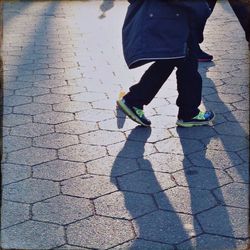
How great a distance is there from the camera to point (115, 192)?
2.83 m

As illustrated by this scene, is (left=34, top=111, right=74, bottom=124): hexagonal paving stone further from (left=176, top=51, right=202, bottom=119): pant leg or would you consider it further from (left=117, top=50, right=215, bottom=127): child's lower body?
(left=176, top=51, right=202, bottom=119): pant leg

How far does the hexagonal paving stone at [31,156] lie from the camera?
10.4 ft

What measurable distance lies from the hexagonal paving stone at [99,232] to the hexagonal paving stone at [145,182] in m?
0.35

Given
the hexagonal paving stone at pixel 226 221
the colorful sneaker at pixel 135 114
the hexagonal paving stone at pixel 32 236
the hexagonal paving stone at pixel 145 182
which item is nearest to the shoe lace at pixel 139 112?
the colorful sneaker at pixel 135 114

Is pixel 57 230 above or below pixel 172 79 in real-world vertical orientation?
above

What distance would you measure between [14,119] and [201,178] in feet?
5.30

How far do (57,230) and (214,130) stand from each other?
1.61m

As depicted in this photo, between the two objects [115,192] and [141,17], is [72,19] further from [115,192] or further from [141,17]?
[115,192]

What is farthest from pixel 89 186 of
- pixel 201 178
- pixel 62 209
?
pixel 201 178

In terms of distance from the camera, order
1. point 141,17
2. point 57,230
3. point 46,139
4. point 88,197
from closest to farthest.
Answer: point 57,230
point 88,197
point 141,17
point 46,139

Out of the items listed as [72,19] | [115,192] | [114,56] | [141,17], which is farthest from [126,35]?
[72,19]

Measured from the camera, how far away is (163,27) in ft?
10.3

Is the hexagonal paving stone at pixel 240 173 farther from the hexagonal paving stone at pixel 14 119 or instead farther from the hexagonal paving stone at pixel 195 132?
the hexagonal paving stone at pixel 14 119

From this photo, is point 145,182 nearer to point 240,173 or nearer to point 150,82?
point 240,173
